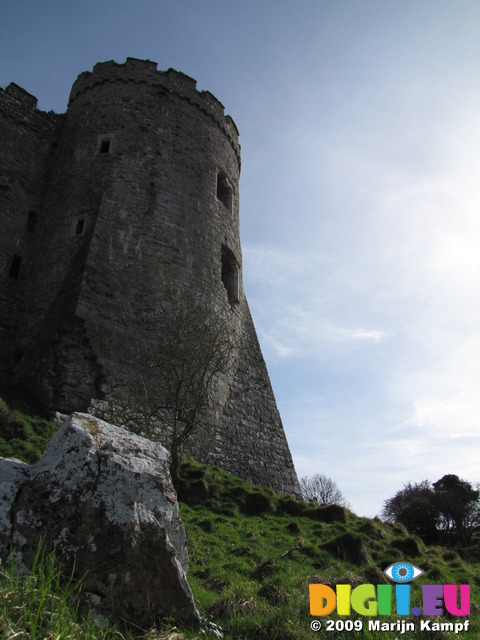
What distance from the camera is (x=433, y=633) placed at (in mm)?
3324

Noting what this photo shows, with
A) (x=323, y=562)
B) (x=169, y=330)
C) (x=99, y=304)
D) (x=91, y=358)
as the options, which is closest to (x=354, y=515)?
(x=323, y=562)

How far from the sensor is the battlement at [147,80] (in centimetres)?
1638

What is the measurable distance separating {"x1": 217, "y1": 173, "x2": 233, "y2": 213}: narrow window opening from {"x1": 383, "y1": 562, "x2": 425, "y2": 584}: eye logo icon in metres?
13.0

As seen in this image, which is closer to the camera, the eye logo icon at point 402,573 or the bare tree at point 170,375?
the eye logo icon at point 402,573

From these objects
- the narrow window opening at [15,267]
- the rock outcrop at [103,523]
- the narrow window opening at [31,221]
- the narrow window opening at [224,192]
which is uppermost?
the narrow window opening at [224,192]

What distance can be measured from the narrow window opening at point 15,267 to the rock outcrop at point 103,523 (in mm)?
12124

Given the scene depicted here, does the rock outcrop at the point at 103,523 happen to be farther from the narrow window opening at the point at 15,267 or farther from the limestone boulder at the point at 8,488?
the narrow window opening at the point at 15,267

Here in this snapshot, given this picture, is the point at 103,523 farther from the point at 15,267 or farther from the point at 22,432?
the point at 15,267

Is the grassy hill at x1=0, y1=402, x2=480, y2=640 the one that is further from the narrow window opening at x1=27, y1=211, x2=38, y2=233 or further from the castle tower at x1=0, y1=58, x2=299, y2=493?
the narrow window opening at x1=27, y1=211, x2=38, y2=233

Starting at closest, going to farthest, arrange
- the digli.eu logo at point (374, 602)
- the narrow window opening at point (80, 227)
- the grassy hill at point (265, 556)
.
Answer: the grassy hill at point (265, 556) → the digli.eu logo at point (374, 602) → the narrow window opening at point (80, 227)

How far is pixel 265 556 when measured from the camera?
708cm

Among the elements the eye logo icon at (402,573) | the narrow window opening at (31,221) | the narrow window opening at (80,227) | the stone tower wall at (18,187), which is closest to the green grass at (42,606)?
the eye logo icon at (402,573)

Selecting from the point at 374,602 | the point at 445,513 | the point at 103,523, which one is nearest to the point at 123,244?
the point at 103,523

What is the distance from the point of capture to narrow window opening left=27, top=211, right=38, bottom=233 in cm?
1488
